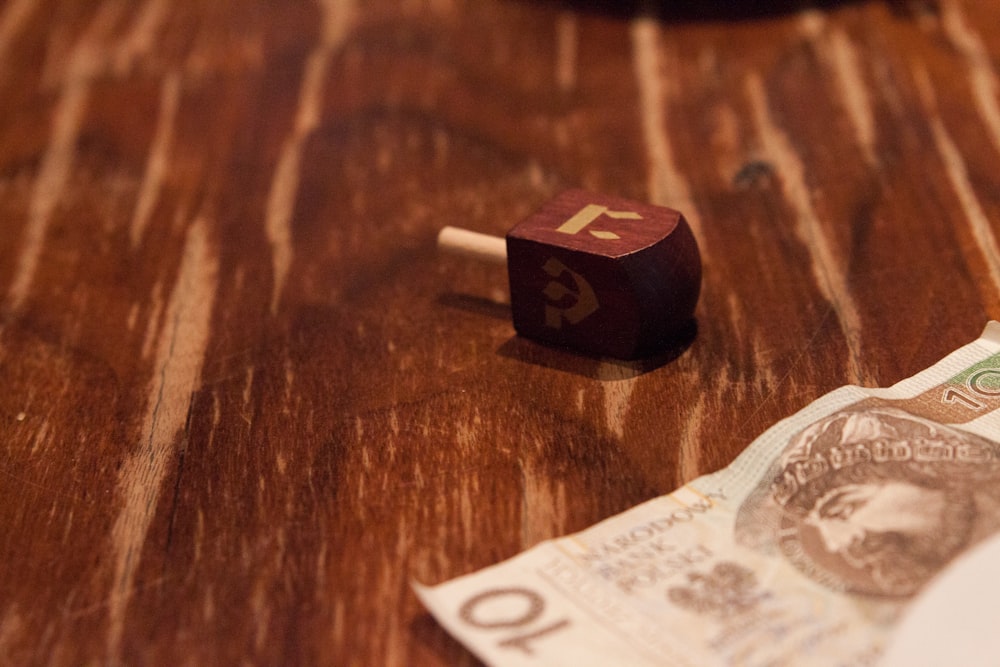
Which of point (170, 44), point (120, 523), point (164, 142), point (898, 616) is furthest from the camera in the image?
point (170, 44)

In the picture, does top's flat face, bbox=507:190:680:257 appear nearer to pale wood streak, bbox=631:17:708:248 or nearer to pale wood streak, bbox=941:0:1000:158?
pale wood streak, bbox=631:17:708:248

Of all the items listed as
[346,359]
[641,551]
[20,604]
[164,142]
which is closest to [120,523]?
[20,604]

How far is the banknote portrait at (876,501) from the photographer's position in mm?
621

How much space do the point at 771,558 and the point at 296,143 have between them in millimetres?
857

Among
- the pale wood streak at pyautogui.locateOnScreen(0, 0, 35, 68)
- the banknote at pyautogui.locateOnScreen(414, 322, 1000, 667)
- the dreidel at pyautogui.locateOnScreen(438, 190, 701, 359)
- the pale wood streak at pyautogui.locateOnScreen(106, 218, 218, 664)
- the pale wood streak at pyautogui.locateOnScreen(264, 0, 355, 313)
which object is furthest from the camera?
the pale wood streak at pyautogui.locateOnScreen(0, 0, 35, 68)

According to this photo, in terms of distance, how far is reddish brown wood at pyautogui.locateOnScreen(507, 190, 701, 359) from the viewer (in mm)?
795

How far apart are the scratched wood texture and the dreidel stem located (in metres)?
0.05

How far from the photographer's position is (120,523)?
73cm

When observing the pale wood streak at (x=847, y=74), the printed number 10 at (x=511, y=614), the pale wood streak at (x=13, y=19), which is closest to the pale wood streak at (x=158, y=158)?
the pale wood streak at (x=13, y=19)

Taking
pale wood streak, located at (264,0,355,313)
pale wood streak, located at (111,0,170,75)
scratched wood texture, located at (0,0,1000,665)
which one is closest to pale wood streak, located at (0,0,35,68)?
scratched wood texture, located at (0,0,1000,665)

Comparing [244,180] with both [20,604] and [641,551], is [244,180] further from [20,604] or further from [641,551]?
[641,551]

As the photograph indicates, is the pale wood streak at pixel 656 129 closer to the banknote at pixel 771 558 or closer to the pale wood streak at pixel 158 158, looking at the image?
the banknote at pixel 771 558

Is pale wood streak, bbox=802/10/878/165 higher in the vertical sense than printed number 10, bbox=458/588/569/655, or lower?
higher

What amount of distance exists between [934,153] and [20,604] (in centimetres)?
100
